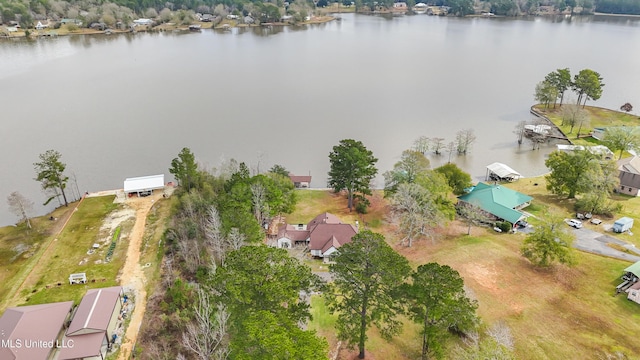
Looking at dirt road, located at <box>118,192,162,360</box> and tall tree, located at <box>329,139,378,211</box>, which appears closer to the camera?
dirt road, located at <box>118,192,162,360</box>

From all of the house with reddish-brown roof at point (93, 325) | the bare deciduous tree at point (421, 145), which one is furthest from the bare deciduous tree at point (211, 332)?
the bare deciduous tree at point (421, 145)

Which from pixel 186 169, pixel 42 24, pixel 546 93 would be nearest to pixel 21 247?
pixel 186 169

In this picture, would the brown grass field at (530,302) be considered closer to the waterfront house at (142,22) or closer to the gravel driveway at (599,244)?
the gravel driveway at (599,244)

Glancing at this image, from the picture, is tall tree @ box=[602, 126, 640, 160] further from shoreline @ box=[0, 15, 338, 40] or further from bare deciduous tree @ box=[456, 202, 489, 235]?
shoreline @ box=[0, 15, 338, 40]

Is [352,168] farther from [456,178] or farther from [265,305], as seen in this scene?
[265,305]

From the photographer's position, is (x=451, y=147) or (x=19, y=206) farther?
(x=451, y=147)

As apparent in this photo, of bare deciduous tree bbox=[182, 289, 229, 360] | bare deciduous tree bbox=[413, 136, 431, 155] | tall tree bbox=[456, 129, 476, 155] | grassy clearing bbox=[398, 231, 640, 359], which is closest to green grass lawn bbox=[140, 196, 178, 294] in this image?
bare deciduous tree bbox=[182, 289, 229, 360]

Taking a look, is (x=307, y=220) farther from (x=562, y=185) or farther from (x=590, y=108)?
(x=590, y=108)
